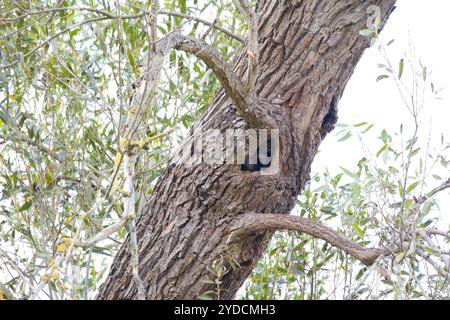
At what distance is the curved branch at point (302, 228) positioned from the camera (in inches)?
79.7

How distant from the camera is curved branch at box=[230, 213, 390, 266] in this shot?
79.7 inches

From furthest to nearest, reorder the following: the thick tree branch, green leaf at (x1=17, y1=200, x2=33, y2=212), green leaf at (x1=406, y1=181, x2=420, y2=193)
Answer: green leaf at (x1=17, y1=200, x2=33, y2=212), green leaf at (x1=406, y1=181, x2=420, y2=193), the thick tree branch

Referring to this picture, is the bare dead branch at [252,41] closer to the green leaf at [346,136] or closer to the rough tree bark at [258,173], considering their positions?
the rough tree bark at [258,173]

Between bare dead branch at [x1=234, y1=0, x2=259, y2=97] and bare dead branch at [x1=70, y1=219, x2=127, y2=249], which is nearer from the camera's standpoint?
bare dead branch at [x1=70, y1=219, x2=127, y2=249]

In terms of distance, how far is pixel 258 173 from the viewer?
2266 millimetres

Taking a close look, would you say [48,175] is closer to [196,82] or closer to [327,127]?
[196,82]

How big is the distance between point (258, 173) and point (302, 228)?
0.23 metres

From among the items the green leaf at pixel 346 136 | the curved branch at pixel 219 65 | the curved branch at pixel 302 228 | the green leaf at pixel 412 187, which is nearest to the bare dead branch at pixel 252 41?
the curved branch at pixel 219 65

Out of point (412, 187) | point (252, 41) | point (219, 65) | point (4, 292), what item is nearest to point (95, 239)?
point (4, 292)

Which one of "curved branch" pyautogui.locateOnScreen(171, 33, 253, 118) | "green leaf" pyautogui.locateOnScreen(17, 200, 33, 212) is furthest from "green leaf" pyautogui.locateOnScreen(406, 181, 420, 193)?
"green leaf" pyautogui.locateOnScreen(17, 200, 33, 212)

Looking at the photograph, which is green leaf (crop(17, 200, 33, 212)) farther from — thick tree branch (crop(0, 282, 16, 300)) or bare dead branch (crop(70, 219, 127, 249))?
bare dead branch (crop(70, 219, 127, 249))
